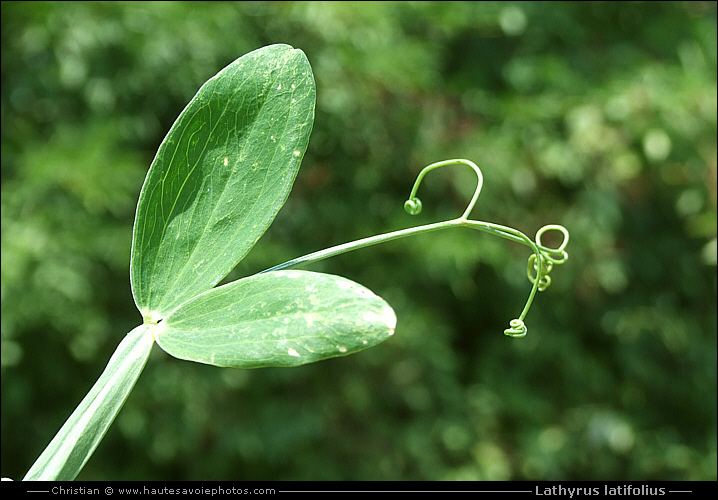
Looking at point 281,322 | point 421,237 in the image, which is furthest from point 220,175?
point 421,237

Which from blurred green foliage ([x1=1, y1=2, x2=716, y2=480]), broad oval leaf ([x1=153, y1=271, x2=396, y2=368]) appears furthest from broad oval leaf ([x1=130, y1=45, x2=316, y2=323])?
blurred green foliage ([x1=1, y1=2, x2=716, y2=480])

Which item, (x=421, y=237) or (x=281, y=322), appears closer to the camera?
(x=281, y=322)

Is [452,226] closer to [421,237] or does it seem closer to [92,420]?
[92,420]

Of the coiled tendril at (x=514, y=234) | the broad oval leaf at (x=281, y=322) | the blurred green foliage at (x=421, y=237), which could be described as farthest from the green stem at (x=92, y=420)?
the blurred green foliage at (x=421, y=237)

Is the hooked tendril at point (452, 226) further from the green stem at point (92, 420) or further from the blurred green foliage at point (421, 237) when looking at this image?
the blurred green foliage at point (421, 237)

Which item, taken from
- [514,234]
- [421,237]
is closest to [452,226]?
[514,234]

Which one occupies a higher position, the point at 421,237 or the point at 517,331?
the point at 517,331
